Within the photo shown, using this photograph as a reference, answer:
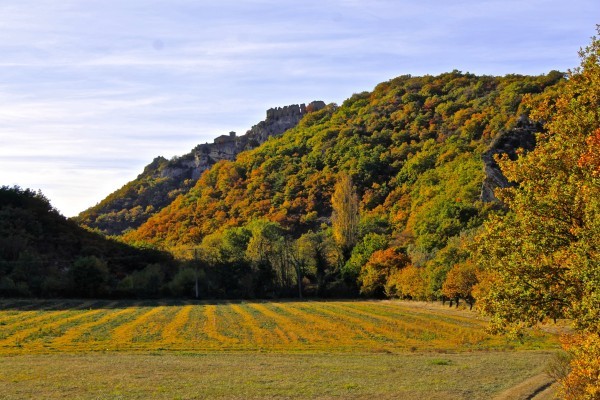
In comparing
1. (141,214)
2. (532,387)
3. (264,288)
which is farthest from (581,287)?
(141,214)

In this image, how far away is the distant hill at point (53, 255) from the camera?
306ft

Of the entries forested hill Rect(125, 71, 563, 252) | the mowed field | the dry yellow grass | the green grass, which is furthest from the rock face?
the green grass

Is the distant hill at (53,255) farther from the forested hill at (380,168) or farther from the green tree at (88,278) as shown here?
the forested hill at (380,168)

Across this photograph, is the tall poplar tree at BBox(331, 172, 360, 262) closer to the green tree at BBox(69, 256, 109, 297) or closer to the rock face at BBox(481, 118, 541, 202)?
the rock face at BBox(481, 118, 541, 202)

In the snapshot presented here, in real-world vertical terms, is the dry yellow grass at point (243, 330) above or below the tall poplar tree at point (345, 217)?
below

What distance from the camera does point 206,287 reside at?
10619cm

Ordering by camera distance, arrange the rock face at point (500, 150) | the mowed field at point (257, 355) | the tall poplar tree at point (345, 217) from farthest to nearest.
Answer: the tall poplar tree at point (345, 217) → the rock face at point (500, 150) → the mowed field at point (257, 355)

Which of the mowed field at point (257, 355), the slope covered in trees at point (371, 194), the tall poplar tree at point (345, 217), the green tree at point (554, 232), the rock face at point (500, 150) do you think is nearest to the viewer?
the green tree at point (554, 232)

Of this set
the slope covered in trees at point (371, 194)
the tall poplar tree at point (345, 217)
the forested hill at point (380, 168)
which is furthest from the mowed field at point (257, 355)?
the forested hill at point (380, 168)

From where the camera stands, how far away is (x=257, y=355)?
129 ft

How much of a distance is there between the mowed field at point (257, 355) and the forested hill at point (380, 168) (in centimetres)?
5070

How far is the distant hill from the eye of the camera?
306ft

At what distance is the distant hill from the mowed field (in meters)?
21.6

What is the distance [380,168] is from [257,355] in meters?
119
